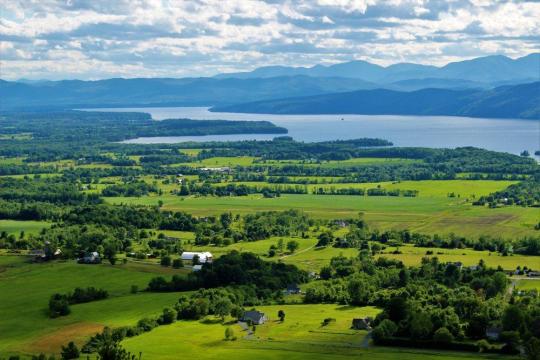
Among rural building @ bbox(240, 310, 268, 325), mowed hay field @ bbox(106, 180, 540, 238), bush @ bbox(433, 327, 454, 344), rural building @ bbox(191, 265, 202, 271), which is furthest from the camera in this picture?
mowed hay field @ bbox(106, 180, 540, 238)

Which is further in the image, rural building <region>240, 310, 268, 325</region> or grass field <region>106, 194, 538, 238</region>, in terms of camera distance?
grass field <region>106, 194, 538, 238</region>

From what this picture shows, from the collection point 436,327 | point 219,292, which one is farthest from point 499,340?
point 219,292

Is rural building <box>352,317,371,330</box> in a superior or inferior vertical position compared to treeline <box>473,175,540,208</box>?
inferior

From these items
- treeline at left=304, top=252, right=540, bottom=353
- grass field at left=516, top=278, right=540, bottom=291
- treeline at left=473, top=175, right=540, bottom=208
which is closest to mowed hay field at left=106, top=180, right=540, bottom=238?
treeline at left=473, top=175, right=540, bottom=208

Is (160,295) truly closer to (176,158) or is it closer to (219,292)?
(219,292)

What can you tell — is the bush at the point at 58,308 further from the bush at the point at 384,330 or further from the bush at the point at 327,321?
the bush at the point at 384,330

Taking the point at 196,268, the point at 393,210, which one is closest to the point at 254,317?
the point at 196,268

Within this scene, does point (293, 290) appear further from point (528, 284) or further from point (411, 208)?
point (411, 208)

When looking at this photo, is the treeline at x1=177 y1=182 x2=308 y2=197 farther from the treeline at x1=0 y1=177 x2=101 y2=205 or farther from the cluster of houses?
the cluster of houses

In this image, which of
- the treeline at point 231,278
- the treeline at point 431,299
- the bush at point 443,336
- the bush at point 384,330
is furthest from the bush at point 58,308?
the bush at point 443,336
